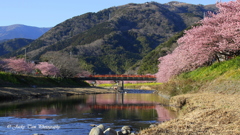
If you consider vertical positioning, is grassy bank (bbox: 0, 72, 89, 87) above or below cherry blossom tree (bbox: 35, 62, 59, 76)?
below

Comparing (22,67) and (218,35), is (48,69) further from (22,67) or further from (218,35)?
(218,35)

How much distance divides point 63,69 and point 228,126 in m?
85.5

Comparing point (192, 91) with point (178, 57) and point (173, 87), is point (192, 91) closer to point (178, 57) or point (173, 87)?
point (173, 87)

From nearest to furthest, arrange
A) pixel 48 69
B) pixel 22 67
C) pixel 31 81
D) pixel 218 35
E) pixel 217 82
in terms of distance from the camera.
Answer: pixel 217 82, pixel 218 35, pixel 31 81, pixel 48 69, pixel 22 67

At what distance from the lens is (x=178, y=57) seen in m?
52.6

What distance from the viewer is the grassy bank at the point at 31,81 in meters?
62.4

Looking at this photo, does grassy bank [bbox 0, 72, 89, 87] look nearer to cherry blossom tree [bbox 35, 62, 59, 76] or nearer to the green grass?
cherry blossom tree [bbox 35, 62, 59, 76]

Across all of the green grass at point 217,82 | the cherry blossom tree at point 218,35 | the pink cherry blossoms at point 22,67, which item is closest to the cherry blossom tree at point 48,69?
the pink cherry blossoms at point 22,67

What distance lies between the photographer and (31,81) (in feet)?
244

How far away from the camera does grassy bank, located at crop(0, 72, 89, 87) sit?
62416 millimetres

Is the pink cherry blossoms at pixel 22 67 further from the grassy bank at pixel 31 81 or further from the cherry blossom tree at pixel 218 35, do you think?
the cherry blossom tree at pixel 218 35

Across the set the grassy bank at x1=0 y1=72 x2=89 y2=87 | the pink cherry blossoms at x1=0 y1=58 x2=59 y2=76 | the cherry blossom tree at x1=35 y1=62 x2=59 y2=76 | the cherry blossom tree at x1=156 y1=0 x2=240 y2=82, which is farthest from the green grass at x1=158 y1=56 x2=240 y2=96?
the pink cherry blossoms at x1=0 y1=58 x2=59 y2=76

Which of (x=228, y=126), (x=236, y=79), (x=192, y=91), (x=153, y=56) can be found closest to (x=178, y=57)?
(x=192, y=91)

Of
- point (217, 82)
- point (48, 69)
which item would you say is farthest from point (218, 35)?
point (48, 69)
